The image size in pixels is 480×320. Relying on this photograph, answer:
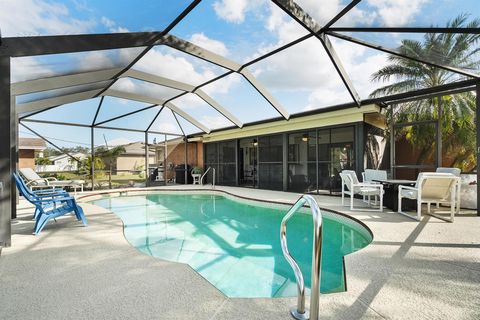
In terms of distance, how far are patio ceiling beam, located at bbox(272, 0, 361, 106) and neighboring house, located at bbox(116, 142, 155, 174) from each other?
36.4 feet

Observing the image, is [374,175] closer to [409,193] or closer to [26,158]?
[409,193]

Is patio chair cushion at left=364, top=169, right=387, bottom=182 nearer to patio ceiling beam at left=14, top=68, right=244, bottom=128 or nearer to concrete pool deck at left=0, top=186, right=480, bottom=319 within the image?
concrete pool deck at left=0, top=186, right=480, bottom=319

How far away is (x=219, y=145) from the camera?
14.6m

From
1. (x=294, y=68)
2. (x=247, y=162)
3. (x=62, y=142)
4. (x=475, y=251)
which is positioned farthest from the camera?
(x=247, y=162)

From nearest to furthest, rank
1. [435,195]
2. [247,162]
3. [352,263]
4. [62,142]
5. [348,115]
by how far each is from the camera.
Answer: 1. [352,263]
2. [435,195]
3. [348,115]
4. [62,142]
5. [247,162]

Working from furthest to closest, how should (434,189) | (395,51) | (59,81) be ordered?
1. (59,81)
2. (395,51)
3. (434,189)

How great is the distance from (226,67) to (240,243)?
5188 mm

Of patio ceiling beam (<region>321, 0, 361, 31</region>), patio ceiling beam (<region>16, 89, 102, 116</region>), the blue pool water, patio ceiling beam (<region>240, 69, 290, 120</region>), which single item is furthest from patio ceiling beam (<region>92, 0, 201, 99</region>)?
the blue pool water

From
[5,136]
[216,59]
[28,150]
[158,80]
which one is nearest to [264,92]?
[216,59]

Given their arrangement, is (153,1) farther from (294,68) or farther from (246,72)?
(294,68)

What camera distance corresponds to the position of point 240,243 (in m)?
4.84

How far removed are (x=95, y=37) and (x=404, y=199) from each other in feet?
23.5

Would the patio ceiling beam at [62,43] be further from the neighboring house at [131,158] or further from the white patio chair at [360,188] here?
the neighboring house at [131,158]

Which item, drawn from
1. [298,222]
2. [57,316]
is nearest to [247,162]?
[298,222]
